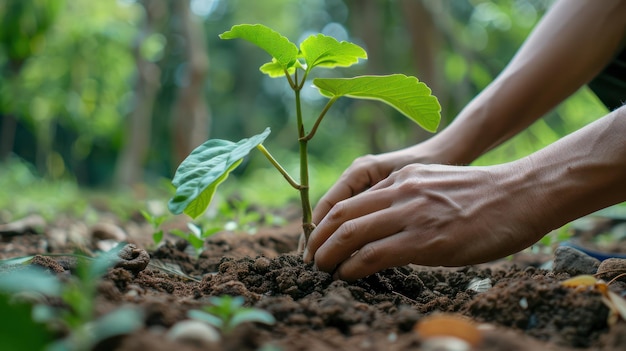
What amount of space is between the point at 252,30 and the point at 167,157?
1798 cm

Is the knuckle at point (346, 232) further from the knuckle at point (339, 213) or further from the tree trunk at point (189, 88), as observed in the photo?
the tree trunk at point (189, 88)

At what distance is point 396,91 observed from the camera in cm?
118

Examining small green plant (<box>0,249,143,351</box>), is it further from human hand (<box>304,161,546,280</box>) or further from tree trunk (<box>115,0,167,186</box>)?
tree trunk (<box>115,0,167,186</box>)

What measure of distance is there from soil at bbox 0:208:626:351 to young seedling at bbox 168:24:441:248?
0.55ft

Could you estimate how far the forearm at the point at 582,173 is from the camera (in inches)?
42.2

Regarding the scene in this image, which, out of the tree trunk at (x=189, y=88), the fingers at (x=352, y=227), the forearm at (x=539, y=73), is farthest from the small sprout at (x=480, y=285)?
the tree trunk at (x=189, y=88)

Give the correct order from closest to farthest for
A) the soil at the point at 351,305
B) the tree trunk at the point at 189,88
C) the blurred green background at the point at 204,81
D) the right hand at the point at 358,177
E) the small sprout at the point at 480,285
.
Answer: the soil at the point at 351,305 → the small sprout at the point at 480,285 → the right hand at the point at 358,177 → the tree trunk at the point at 189,88 → the blurred green background at the point at 204,81

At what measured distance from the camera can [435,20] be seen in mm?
5281

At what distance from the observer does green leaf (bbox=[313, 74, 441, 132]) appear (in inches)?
44.8

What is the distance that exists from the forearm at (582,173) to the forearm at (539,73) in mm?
582

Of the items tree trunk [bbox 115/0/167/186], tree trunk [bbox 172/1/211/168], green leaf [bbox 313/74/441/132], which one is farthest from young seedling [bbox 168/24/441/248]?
tree trunk [bbox 115/0/167/186]

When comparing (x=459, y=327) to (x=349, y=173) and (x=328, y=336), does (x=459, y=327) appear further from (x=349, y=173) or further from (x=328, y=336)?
(x=349, y=173)

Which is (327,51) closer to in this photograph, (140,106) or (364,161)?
(364,161)

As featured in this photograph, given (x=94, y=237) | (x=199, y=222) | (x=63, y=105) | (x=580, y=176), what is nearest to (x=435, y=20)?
(x=199, y=222)
